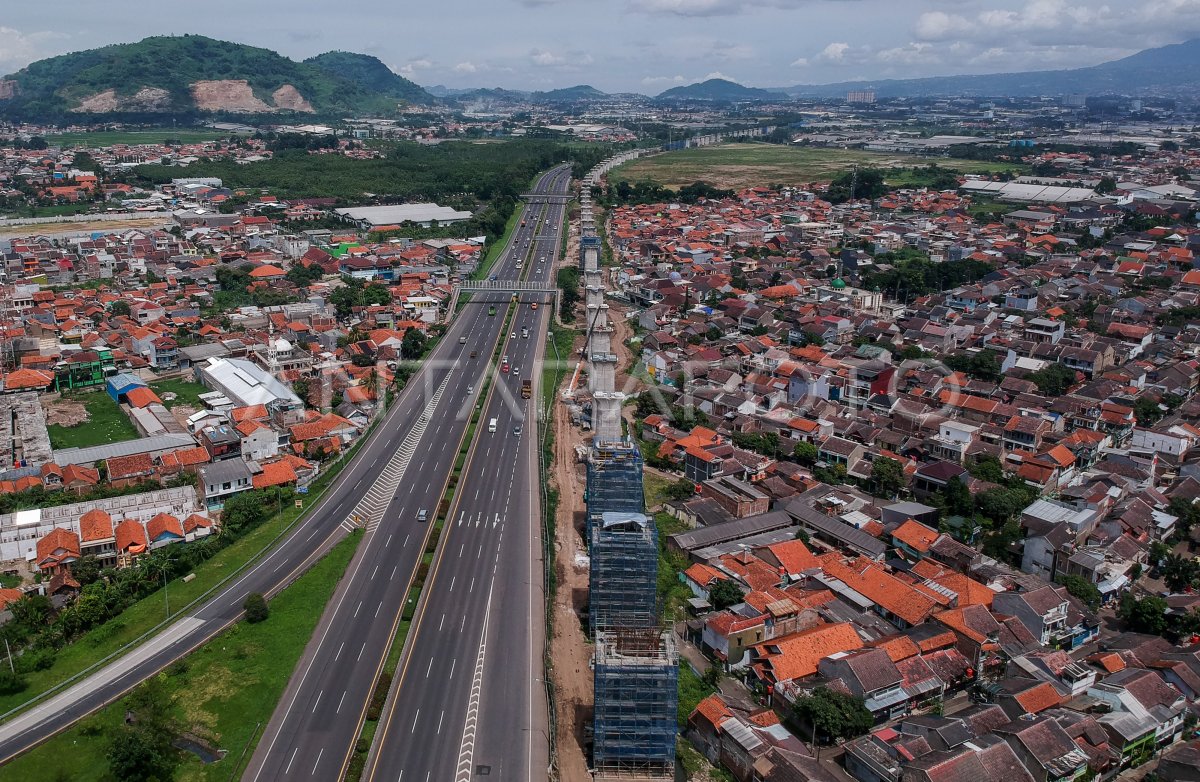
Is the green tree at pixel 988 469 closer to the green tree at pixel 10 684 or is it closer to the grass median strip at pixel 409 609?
the grass median strip at pixel 409 609

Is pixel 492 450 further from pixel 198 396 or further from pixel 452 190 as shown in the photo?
pixel 452 190

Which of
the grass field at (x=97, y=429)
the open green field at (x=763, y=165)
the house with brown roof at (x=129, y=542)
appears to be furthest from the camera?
the open green field at (x=763, y=165)

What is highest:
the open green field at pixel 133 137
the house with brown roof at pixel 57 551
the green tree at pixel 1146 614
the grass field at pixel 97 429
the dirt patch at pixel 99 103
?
the dirt patch at pixel 99 103

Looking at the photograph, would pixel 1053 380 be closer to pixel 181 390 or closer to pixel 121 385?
pixel 181 390

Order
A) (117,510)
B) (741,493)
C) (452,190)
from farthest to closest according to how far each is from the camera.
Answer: (452,190) < (741,493) < (117,510)

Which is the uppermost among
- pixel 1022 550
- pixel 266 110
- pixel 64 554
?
pixel 266 110

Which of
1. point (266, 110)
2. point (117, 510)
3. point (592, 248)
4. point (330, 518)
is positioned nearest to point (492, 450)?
point (330, 518)

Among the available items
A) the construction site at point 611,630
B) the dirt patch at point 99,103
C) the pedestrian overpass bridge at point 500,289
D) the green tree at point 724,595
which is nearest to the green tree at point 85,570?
the construction site at point 611,630

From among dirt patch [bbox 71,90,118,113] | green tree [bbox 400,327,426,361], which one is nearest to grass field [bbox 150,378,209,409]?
green tree [bbox 400,327,426,361]
